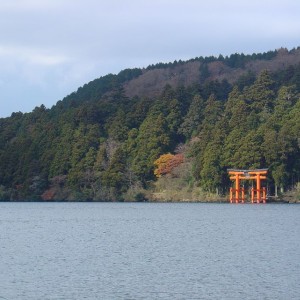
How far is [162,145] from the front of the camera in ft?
307

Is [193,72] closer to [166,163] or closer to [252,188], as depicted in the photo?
[166,163]

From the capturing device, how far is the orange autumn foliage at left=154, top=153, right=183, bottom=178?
8969 cm

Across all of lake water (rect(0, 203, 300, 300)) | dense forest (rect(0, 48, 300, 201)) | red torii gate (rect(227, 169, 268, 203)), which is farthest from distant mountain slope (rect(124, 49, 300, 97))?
lake water (rect(0, 203, 300, 300))

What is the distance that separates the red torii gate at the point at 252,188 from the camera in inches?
3179

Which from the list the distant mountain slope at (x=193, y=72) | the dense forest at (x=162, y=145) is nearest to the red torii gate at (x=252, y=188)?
the dense forest at (x=162, y=145)

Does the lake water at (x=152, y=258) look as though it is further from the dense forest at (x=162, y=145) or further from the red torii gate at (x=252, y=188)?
the dense forest at (x=162, y=145)

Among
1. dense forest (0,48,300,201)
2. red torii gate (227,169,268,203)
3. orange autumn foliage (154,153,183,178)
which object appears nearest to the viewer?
red torii gate (227,169,268,203)

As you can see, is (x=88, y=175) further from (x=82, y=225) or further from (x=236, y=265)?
(x=236, y=265)

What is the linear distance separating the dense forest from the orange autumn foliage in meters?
0.10

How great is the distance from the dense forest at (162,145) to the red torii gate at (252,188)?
4.65ft

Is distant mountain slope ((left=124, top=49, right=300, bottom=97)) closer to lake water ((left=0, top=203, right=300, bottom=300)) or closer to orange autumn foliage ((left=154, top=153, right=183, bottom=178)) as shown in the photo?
orange autumn foliage ((left=154, top=153, right=183, bottom=178))

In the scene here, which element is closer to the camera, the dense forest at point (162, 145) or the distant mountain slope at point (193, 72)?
the dense forest at point (162, 145)

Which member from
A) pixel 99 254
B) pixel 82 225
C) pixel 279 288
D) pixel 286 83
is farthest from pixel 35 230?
pixel 286 83

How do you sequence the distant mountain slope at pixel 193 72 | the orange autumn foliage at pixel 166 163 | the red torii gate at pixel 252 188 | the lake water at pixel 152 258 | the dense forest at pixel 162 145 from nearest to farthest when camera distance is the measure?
the lake water at pixel 152 258
the red torii gate at pixel 252 188
the dense forest at pixel 162 145
the orange autumn foliage at pixel 166 163
the distant mountain slope at pixel 193 72
